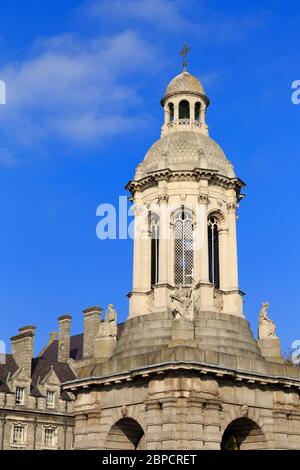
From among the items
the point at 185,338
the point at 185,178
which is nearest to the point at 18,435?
the point at 185,178

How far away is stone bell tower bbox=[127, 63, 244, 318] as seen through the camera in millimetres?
33781

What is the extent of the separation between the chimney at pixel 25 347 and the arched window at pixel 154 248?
3898 centimetres

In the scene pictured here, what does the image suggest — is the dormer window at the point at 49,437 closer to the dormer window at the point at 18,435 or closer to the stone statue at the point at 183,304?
the dormer window at the point at 18,435

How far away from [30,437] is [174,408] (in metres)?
41.6

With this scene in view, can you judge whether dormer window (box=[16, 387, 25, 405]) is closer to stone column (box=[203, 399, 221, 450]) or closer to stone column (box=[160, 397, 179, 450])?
stone column (box=[160, 397, 179, 450])

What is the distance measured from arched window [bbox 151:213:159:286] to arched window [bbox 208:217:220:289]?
2.47 meters

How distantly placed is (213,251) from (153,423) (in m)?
9.29

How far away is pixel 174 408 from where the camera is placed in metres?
28.8

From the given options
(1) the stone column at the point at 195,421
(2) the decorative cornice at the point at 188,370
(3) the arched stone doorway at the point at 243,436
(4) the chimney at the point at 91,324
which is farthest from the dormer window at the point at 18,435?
(1) the stone column at the point at 195,421

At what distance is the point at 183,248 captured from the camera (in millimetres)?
34562

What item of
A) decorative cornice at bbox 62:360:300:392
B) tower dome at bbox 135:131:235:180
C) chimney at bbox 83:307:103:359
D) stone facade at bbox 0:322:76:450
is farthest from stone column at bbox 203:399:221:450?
chimney at bbox 83:307:103:359

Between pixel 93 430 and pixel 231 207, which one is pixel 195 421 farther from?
pixel 231 207

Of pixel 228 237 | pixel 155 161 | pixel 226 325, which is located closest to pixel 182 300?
pixel 226 325

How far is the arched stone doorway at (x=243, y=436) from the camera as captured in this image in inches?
1235
